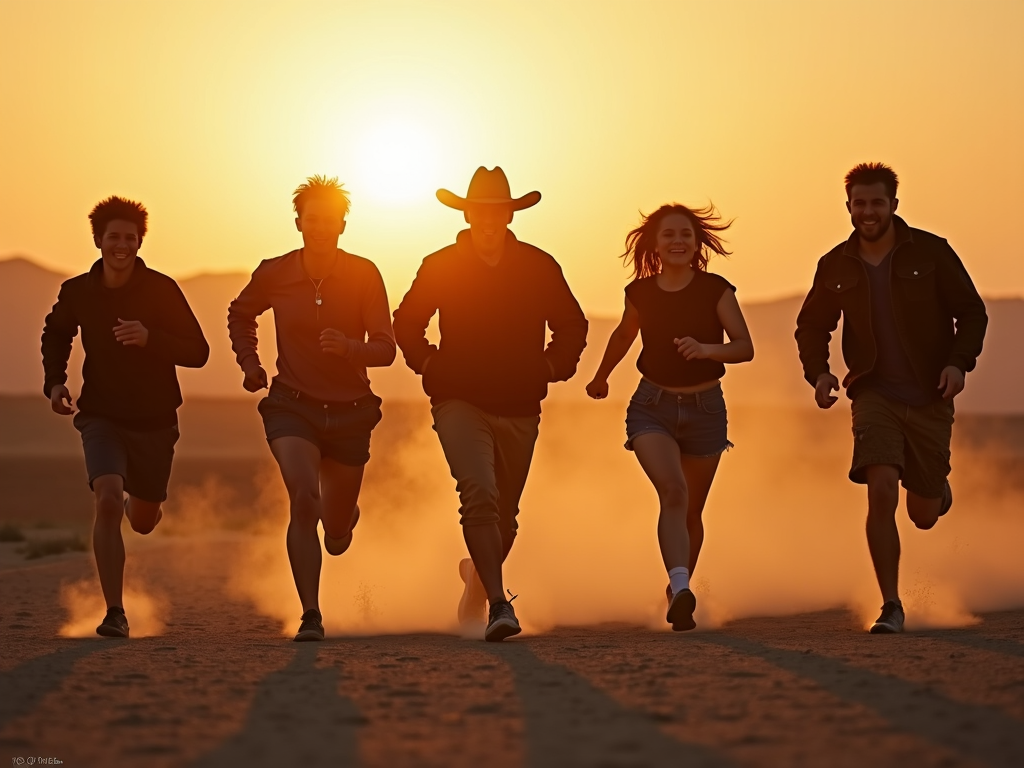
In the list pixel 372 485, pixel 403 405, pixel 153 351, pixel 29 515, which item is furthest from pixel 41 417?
pixel 153 351

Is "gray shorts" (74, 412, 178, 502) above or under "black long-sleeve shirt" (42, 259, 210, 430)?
under

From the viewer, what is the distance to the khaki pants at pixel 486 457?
9.28 m

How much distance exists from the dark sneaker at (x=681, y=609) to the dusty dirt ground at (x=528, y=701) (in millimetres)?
182

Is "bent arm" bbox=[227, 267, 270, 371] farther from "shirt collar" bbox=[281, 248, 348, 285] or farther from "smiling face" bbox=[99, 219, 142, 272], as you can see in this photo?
"smiling face" bbox=[99, 219, 142, 272]

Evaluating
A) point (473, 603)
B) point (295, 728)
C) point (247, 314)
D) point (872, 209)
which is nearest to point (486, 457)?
point (473, 603)

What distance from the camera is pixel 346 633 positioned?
1048 centimetres

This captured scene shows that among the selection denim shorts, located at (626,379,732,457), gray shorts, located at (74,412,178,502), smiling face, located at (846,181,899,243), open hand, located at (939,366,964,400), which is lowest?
gray shorts, located at (74,412,178,502)

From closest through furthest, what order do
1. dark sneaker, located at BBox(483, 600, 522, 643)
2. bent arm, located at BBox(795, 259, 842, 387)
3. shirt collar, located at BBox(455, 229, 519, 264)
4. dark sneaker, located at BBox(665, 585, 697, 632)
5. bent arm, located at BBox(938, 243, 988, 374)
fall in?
dark sneaker, located at BBox(483, 600, 522, 643) < dark sneaker, located at BBox(665, 585, 697, 632) < bent arm, located at BBox(938, 243, 988, 374) < shirt collar, located at BBox(455, 229, 519, 264) < bent arm, located at BBox(795, 259, 842, 387)

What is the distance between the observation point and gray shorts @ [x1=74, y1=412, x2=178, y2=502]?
10039 mm

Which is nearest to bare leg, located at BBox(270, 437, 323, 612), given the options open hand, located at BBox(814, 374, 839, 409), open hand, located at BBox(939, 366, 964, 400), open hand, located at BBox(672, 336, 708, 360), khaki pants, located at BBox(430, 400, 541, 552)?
khaki pants, located at BBox(430, 400, 541, 552)

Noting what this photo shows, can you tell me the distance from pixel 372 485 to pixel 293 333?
2750 cm

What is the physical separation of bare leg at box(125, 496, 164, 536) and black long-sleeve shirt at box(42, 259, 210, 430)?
0.54 metres

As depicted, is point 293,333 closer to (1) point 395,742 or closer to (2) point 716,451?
(2) point 716,451

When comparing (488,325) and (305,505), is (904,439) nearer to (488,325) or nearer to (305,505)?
(488,325)
